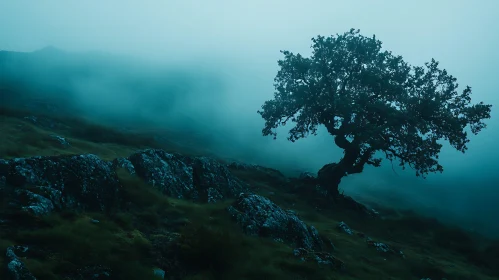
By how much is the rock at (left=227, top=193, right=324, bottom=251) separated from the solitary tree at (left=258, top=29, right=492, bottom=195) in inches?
797

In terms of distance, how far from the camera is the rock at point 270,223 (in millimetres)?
18656

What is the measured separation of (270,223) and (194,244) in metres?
6.42

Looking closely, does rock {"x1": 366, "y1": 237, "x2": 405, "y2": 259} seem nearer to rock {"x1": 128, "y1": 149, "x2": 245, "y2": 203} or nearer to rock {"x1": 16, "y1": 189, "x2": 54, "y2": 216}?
rock {"x1": 128, "y1": 149, "x2": 245, "y2": 203}

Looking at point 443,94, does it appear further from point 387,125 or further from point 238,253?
point 238,253

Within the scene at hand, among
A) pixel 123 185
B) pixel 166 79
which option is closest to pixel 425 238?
pixel 123 185

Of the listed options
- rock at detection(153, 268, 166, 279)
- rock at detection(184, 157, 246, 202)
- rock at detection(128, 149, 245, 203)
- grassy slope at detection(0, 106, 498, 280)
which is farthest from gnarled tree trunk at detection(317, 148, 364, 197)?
rock at detection(153, 268, 166, 279)

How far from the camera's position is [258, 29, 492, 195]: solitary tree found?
37.7 metres

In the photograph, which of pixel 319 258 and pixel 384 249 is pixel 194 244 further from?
pixel 384 249

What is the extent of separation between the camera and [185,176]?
80.9 feet

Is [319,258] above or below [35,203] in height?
above

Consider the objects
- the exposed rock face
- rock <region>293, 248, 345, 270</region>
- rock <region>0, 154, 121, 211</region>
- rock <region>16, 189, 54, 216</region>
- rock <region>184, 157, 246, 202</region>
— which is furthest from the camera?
rock <region>184, 157, 246, 202</region>

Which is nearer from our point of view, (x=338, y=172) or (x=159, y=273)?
(x=159, y=273)

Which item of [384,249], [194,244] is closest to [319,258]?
[194,244]

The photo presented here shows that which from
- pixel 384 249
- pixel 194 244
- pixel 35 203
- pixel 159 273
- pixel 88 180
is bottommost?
pixel 159 273
